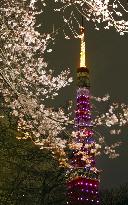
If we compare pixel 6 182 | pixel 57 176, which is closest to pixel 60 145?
pixel 6 182

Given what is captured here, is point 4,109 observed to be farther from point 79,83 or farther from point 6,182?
point 79,83

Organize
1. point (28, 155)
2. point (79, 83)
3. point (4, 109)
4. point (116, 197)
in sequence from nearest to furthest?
point (4, 109) → point (28, 155) → point (116, 197) → point (79, 83)

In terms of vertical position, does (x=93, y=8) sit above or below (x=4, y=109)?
below

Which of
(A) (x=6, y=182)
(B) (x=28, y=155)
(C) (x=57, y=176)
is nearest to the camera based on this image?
(A) (x=6, y=182)

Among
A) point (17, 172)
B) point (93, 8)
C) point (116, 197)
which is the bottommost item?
point (93, 8)

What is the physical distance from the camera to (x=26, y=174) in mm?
20031

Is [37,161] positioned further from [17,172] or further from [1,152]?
[1,152]

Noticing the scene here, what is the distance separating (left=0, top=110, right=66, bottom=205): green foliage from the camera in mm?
17422

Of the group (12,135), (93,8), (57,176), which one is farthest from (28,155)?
(93,8)

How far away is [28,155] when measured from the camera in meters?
19.5

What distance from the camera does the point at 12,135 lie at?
1747 centimetres

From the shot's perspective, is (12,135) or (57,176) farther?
(57,176)

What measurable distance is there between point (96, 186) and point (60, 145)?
30365 millimetres

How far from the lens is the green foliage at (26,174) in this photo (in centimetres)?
1742
